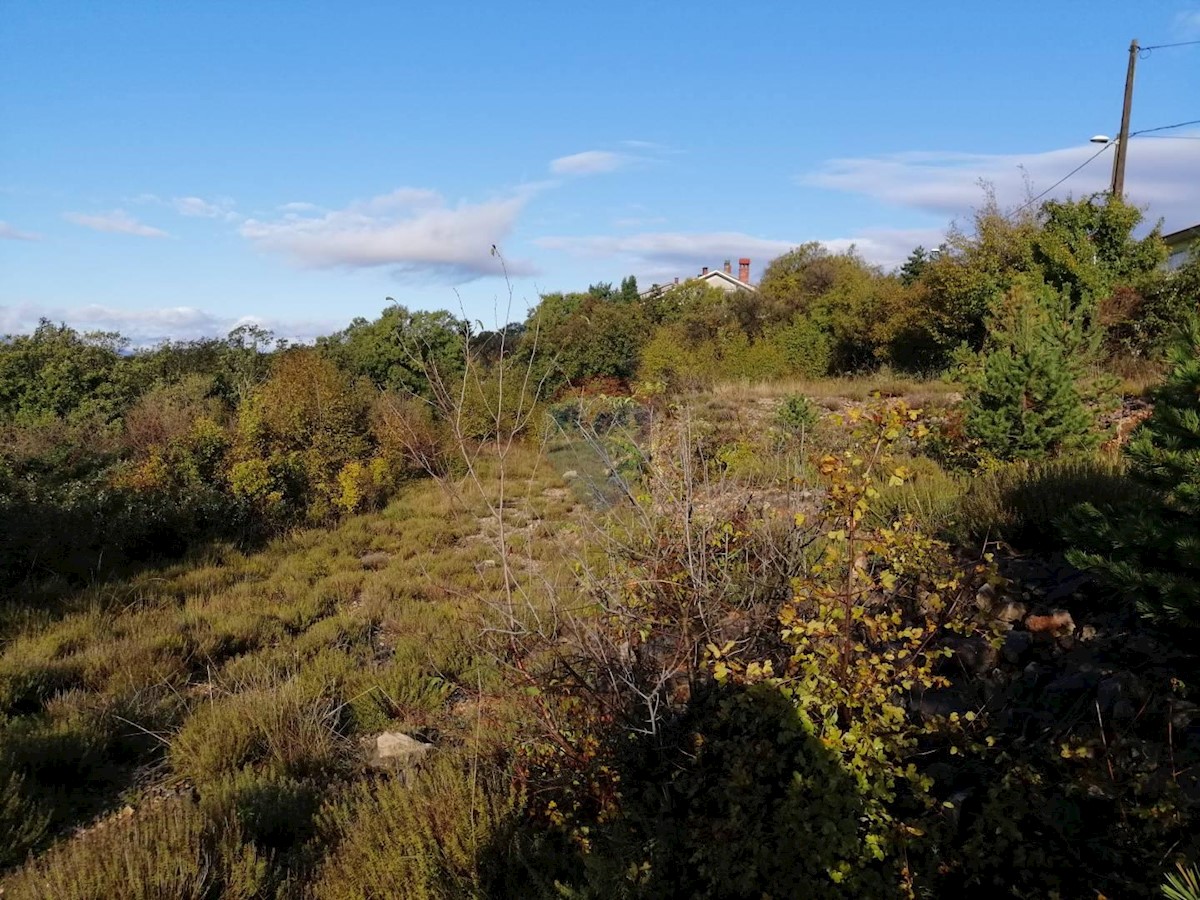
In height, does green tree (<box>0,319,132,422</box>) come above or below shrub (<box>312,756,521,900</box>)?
above

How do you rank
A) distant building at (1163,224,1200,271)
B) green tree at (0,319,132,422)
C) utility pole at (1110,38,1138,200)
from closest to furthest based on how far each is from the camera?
green tree at (0,319,132,422) → utility pole at (1110,38,1138,200) → distant building at (1163,224,1200,271)

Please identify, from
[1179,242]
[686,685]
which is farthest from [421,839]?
[1179,242]

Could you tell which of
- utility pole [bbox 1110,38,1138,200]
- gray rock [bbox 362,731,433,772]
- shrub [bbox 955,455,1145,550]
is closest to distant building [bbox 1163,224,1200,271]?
utility pole [bbox 1110,38,1138,200]

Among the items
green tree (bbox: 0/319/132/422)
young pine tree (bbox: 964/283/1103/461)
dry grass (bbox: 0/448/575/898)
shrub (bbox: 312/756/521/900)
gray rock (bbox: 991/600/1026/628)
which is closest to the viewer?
shrub (bbox: 312/756/521/900)

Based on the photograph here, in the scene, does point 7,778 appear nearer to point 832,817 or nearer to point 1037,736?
point 832,817

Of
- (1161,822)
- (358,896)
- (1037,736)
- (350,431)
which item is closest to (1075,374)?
(1037,736)

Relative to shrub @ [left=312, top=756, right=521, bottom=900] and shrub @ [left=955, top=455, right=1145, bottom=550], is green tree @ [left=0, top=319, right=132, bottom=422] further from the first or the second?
shrub @ [left=955, top=455, right=1145, bottom=550]

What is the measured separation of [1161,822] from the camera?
202cm

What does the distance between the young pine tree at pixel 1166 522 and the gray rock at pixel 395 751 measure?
11.2 ft

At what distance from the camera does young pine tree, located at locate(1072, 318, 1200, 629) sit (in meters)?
2.74

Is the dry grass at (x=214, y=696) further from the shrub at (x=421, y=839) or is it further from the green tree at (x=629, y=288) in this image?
the green tree at (x=629, y=288)

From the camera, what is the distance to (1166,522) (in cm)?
289

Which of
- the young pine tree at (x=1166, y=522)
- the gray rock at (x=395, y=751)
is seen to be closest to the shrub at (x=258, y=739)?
the gray rock at (x=395, y=751)

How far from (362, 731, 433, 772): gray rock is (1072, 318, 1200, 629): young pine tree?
341 cm
